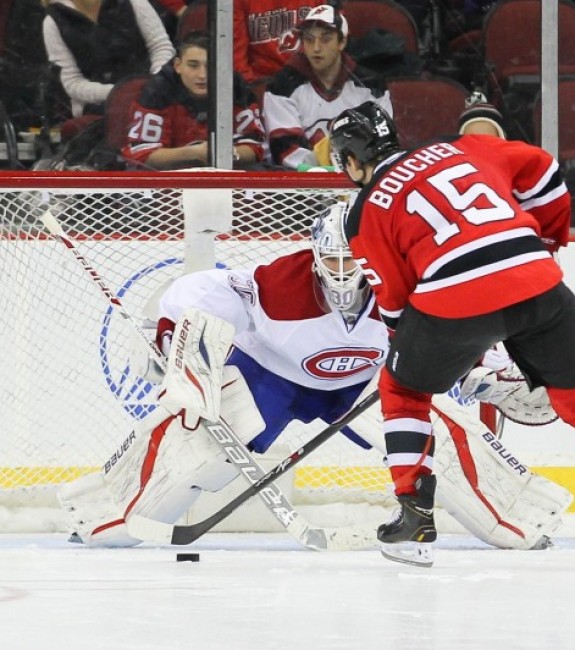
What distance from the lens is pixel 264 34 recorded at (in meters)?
4.23

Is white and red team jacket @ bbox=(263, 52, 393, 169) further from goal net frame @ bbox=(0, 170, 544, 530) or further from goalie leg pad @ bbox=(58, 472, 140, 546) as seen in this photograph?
goalie leg pad @ bbox=(58, 472, 140, 546)

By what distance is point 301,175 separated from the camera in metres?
3.71

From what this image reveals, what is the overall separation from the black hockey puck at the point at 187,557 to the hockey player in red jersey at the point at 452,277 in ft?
1.73

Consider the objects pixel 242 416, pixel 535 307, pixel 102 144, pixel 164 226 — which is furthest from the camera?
pixel 102 144

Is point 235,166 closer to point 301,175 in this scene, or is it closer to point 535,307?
point 301,175

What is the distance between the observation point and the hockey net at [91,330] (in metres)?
3.87

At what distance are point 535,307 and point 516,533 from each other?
101cm

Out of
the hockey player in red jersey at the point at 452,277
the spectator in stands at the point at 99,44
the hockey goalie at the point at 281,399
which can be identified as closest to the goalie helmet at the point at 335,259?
the hockey goalie at the point at 281,399

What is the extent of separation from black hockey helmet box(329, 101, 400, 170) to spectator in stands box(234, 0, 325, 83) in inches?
45.0

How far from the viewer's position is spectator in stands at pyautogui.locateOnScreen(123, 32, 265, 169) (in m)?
4.11

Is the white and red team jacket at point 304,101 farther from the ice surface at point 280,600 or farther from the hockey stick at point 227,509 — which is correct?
the ice surface at point 280,600

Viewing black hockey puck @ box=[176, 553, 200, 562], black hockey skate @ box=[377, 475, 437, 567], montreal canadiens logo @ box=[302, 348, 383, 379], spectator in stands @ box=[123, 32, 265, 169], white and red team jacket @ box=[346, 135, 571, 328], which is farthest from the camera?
spectator in stands @ box=[123, 32, 265, 169]

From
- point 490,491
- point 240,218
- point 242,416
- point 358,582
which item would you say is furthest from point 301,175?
point 358,582

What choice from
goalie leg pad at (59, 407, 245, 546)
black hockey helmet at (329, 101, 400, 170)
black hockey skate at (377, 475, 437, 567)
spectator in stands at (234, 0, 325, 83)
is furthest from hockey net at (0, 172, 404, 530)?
black hockey skate at (377, 475, 437, 567)
